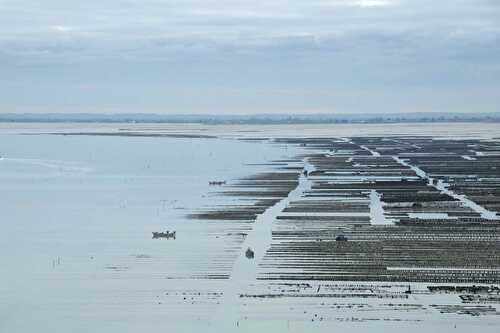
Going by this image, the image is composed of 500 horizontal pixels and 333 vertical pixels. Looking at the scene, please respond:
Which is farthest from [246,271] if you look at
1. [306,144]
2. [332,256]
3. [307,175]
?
[306,144]

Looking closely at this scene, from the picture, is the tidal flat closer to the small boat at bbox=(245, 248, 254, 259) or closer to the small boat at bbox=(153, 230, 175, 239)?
the small boat at bbox=(245, 248, 254, 259)

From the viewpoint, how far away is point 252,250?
1339 inches

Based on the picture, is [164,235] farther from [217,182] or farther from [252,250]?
[217,182]

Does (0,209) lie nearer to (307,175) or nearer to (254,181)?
(254,181)

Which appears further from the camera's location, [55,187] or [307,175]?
[307,175]

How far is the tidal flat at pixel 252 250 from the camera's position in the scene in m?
24.9

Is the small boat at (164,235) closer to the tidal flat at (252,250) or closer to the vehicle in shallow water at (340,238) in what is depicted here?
the tidal flat at (252,250)

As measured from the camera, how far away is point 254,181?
203 feet

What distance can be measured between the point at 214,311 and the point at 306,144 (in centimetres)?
8719

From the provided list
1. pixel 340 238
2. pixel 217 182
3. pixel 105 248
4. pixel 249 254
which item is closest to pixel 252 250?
pixel 249 254

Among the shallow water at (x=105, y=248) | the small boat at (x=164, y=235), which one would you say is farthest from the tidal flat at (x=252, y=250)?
the small boat at (x=164, y=235)

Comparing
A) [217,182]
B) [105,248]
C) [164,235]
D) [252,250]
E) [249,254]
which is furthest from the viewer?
[217,182]

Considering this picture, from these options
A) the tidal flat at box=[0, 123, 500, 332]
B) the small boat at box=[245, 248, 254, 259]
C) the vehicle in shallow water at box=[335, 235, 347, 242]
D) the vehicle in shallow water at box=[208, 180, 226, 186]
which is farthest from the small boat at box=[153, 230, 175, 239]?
the vehicle in shallow water at box=[208, 180, 226, 186]

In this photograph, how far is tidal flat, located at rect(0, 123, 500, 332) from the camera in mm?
24906
